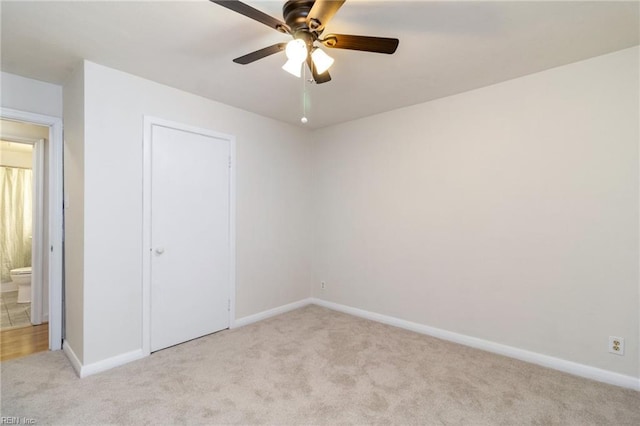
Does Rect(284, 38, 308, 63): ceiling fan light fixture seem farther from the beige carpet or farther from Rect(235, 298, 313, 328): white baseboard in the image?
Rect(235, 298, 313, 328): white baseboard

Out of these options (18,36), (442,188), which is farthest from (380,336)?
(18,36)

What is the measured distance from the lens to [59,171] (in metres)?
2.81

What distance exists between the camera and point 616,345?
222 centimetres

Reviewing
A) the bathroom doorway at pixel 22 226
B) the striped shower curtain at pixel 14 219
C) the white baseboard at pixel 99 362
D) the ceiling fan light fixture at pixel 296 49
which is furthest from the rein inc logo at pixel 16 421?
the striped shower curtain at pixel 14 219

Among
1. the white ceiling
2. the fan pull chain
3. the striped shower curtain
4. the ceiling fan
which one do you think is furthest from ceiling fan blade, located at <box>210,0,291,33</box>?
the striped shower curtain

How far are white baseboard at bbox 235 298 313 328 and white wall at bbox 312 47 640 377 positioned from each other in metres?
0.74

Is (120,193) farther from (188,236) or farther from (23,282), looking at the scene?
(23,282)

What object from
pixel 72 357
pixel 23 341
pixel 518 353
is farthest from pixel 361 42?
pixel 23 341

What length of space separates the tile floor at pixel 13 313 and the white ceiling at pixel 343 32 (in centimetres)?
273

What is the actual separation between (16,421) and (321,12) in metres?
2.86

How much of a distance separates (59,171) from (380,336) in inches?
136

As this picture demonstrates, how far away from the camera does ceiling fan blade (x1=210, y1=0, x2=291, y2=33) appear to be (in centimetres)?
130

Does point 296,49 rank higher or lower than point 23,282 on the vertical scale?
higher

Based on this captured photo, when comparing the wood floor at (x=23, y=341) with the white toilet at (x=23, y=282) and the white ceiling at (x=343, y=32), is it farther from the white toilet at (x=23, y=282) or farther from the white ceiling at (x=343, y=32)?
the white ceiling at (x=343, y=32)
